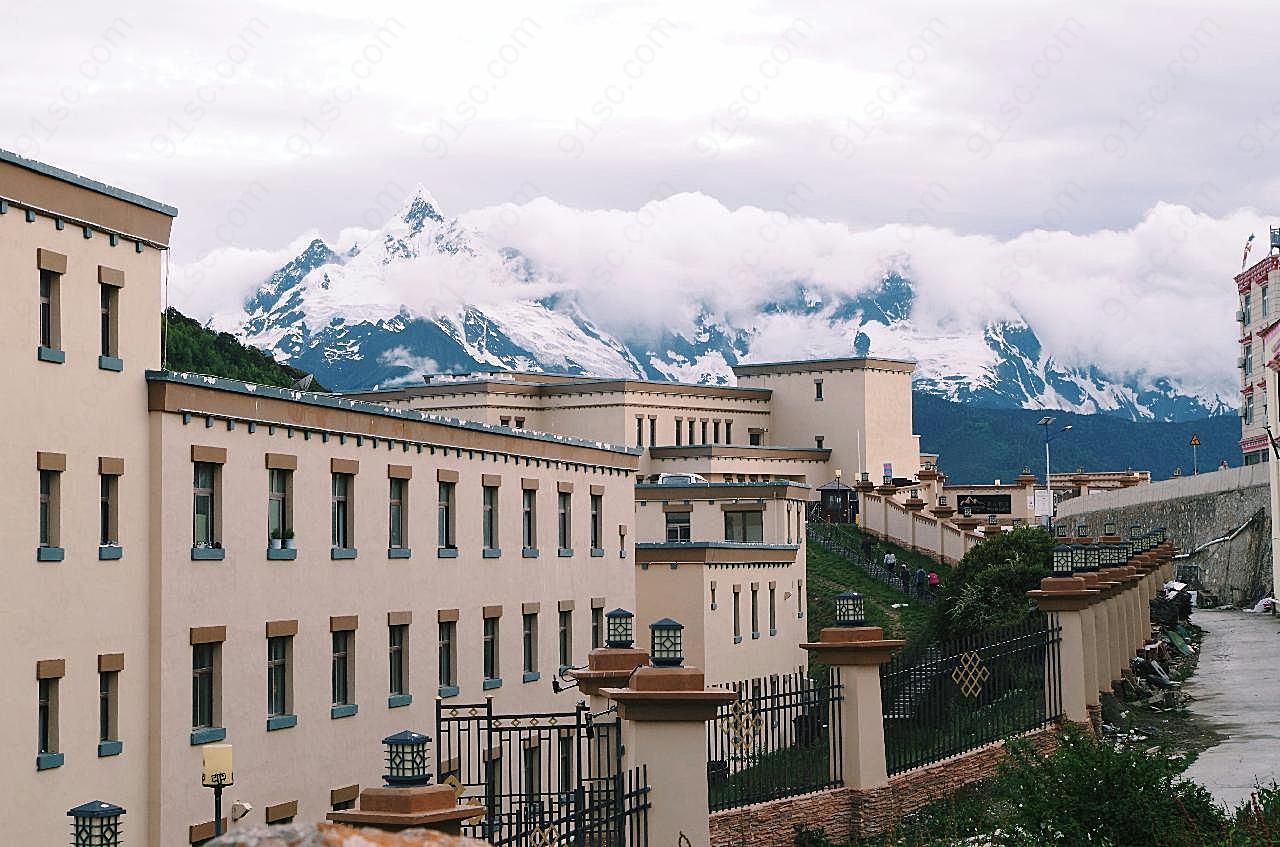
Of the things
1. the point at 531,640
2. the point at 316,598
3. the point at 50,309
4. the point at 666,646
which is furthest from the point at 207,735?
the point at 531,640

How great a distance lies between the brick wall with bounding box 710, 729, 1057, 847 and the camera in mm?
19656

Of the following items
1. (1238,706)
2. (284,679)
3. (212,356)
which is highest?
(212,356)

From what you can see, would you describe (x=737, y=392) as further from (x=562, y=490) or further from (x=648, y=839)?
(x=648, y=839)

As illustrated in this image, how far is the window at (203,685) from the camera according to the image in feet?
88.4

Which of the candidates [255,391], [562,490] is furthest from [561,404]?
[255,391]

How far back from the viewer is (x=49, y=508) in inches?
965

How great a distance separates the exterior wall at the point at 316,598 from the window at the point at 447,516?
8.7 inches

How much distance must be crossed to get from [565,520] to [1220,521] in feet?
126

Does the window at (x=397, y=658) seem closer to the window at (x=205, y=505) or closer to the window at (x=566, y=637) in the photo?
the window at (x=205, y=505)

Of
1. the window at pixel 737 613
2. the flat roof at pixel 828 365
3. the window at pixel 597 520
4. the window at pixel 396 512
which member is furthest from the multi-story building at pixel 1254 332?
the window at pixel 396 512

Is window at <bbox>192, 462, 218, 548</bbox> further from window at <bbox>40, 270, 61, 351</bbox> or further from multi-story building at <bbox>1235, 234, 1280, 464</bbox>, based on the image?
multi-story building at <bbox>1235, 234, 1280, 464</bbox>

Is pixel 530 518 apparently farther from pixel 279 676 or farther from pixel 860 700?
pixel 860 700

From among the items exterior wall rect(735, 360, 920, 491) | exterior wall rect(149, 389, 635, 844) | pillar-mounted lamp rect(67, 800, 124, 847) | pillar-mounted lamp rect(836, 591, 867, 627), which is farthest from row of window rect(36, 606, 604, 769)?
exterior wall rect(735, 360, 920, 491)

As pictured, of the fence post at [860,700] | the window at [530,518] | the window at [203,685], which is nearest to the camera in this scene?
the fence post at [860,700]
